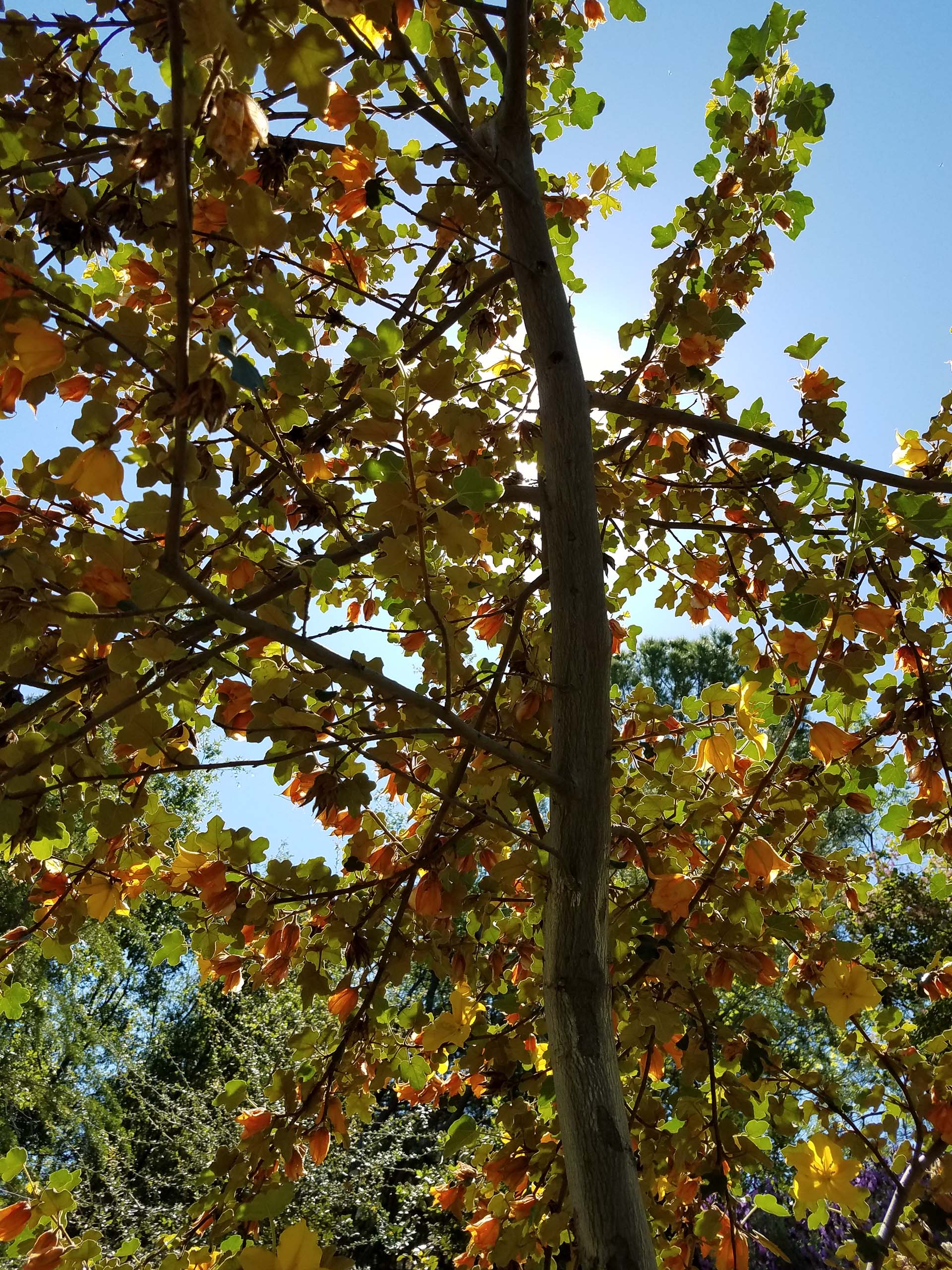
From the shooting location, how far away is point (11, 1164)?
3.97 feet

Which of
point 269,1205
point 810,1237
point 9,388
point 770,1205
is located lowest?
point 810,1237

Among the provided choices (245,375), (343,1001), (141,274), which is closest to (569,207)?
(141,274)

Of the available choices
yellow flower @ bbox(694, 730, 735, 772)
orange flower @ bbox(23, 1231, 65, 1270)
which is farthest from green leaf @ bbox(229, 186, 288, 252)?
orange flower @ bbox(23, 1231, 65, 1270)

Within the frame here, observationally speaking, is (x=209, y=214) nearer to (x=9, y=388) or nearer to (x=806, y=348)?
(x=9, y=388)

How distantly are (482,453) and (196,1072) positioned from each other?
9272 mm

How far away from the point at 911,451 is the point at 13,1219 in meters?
2.06

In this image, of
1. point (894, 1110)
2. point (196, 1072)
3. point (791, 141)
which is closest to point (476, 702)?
point (894, 1110)

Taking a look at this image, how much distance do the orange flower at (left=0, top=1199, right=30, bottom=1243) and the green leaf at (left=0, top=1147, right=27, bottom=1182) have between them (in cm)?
5

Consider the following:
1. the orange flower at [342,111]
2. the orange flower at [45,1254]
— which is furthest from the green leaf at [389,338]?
the orange flower at [45,1254]

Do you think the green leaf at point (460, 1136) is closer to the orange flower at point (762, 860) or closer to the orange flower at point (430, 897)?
the orange flower at point (430, 897)

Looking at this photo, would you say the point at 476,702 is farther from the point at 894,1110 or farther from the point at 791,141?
the point at 791,141

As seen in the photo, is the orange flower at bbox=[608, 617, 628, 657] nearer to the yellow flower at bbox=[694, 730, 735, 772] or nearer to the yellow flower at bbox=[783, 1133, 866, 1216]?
the yellow flower at bbox=[694, 730, 735, 772]

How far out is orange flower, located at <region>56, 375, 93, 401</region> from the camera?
3.17 feet

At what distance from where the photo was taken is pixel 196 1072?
8570 millimetres
